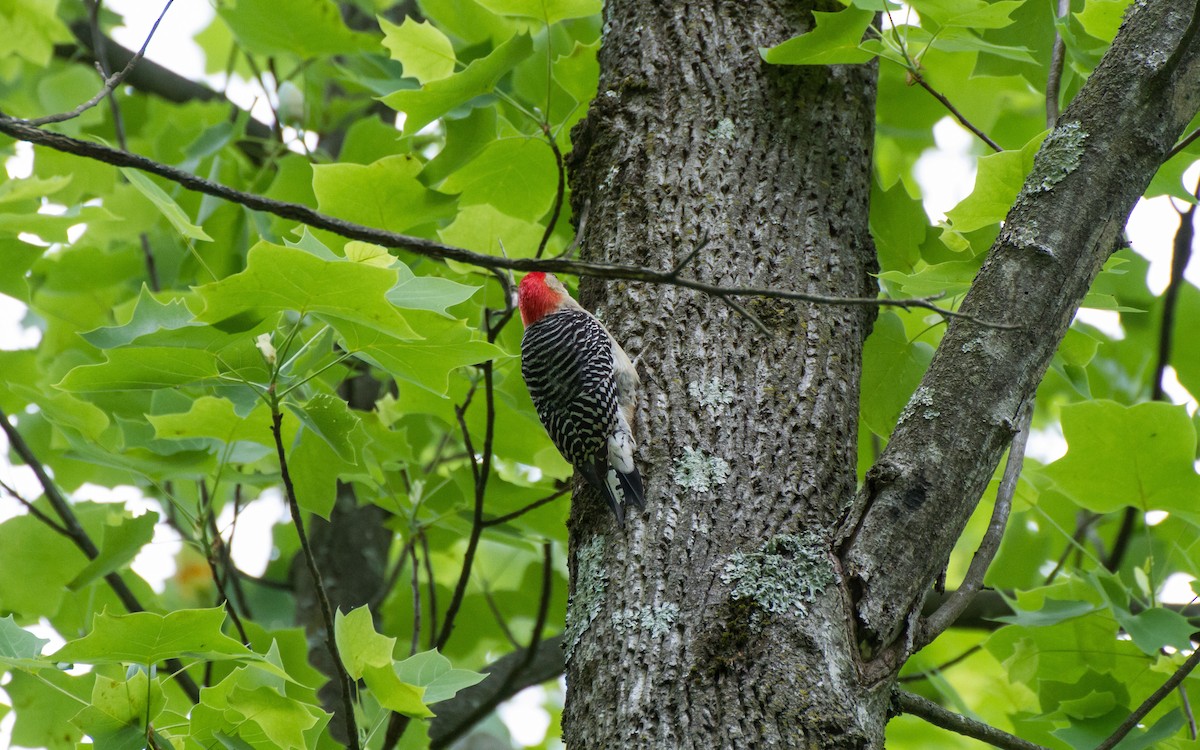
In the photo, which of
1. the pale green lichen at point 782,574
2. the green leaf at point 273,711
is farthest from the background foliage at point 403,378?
the pale green lichen at point 782,574

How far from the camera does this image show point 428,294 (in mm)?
1907

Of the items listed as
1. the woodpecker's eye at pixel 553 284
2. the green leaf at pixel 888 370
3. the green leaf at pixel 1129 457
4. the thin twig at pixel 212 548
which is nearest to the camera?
the green leaf at pixel 1129 457

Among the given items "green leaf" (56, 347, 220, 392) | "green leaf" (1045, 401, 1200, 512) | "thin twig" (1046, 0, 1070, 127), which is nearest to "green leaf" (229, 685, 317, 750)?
"green leaf" (56, 347, 220, 392)

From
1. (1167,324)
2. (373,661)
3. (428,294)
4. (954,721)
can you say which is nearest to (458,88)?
(428,294)

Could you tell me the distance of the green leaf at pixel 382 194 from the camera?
8.02 feet

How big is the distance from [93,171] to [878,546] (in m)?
2.91

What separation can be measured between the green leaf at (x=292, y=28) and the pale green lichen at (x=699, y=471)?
1994 mm

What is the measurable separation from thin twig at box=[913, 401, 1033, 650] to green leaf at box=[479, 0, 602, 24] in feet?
4.66

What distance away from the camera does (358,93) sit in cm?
468

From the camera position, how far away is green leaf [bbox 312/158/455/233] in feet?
8.02

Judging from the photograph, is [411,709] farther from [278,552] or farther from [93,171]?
[278,552]

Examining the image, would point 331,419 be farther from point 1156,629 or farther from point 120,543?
point 1156,629

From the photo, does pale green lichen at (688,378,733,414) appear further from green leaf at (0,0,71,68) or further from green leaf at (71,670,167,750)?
green leaf at (0,0,71,68)

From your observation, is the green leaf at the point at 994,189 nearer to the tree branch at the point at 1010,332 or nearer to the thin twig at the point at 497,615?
the tree branch at the point at 1010,332
